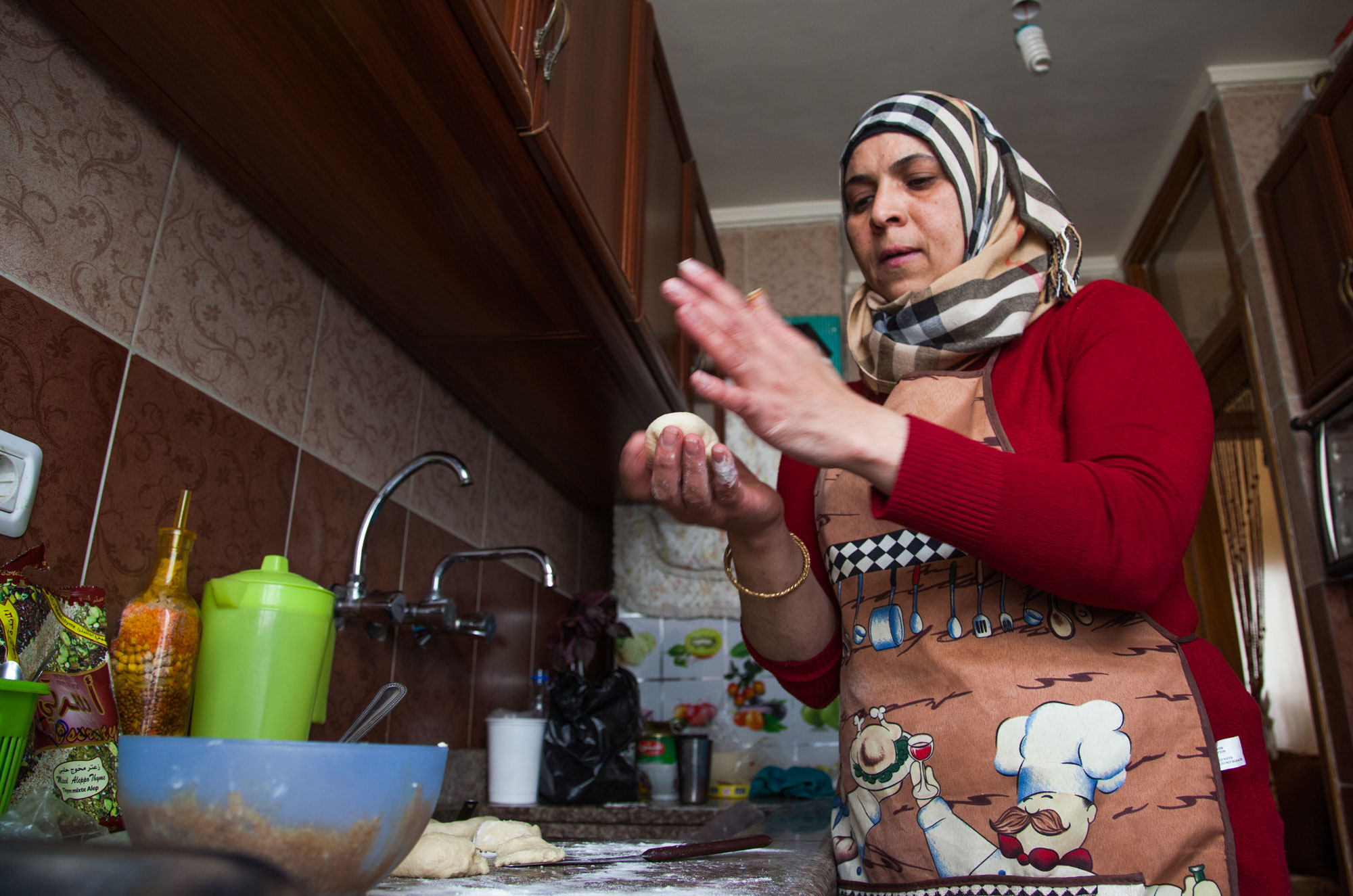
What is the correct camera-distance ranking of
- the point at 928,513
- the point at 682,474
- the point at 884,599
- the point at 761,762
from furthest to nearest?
1. the point at 761,762
2. the point at 884,599
3. the point at 682,474
4. the point at 928,513

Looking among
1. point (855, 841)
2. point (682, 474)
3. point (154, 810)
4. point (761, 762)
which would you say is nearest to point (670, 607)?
point (761, 762)

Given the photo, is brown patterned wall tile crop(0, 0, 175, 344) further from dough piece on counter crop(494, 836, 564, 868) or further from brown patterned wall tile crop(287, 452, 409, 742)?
dough piece on counter crop(494, 836, 564, 868)

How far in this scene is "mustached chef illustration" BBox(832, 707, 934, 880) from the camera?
0.83 metres

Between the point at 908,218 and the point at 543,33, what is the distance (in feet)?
1.54

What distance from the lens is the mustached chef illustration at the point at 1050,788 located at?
737mm

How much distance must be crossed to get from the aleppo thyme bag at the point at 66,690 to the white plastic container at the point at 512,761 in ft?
3.28

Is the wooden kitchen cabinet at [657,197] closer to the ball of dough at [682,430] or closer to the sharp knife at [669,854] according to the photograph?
the ball of dough at [682,430]

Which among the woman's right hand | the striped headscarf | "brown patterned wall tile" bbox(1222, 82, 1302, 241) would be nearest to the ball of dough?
the woman's right hand

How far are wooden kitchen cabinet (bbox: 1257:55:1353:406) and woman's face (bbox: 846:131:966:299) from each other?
57.5 inches

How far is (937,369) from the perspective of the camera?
1005 millimetres

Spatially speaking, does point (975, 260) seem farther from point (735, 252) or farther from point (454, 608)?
point (735, 252)

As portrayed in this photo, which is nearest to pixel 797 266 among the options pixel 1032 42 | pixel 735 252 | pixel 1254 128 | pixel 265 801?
pixel 735 252

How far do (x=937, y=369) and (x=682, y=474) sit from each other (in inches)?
15.0

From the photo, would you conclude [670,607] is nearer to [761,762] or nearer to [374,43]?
[761,762]
